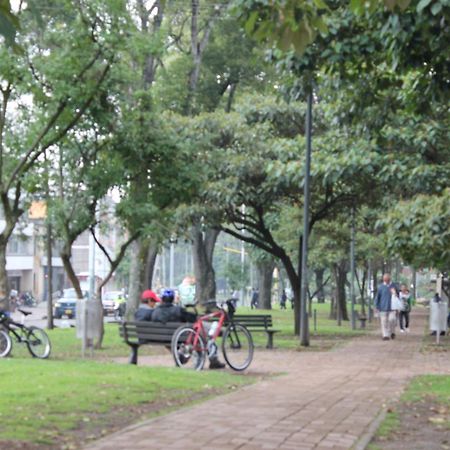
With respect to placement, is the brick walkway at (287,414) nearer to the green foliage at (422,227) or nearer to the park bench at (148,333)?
the park bench at (148,333)

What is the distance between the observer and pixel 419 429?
8.99 metres

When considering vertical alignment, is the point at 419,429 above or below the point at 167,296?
below

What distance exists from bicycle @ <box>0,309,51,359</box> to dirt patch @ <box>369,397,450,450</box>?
27.1 ft

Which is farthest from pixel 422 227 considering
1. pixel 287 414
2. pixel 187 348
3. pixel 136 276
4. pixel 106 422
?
pixel 136 276

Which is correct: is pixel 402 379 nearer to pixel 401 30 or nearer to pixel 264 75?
pixel 401 30

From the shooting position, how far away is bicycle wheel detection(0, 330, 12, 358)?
16812 mm

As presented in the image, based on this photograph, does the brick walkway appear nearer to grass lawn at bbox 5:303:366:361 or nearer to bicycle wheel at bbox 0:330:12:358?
grass lawn at bbox 5:303:366:361

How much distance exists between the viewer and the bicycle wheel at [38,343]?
57.0ft

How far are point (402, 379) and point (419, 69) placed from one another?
216 inches

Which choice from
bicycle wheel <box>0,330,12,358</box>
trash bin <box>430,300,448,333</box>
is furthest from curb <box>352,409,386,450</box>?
trash bin <box>430,300,448,333</box>

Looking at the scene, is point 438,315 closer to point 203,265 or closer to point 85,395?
point 203,265

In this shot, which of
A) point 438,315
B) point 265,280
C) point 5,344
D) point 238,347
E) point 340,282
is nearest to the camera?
point 238,347

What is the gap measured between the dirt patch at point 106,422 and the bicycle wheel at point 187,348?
298 centimetres

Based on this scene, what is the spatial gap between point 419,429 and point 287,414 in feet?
4.17
